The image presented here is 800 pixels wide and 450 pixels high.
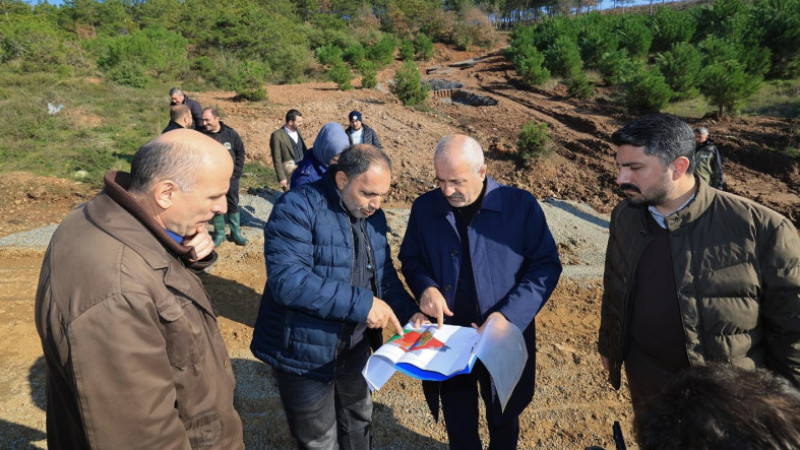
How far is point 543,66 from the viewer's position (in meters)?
21.8

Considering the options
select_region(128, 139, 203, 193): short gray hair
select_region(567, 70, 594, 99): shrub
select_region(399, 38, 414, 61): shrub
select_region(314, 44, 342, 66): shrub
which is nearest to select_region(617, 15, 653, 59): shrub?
select_region(567, 70, 594, 99): shrub

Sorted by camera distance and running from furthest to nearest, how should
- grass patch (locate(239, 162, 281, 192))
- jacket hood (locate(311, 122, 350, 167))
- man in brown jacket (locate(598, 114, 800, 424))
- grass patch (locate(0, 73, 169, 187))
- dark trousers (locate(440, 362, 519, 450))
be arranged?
grass patch (locate(0, 73, 169, 187))
grass patch (locate(239, 162, 281, 192))
jacket hood (locate(311, 122, 350, 167))
dark trousers (locate(440, 362, 519, 450))
man in brown jacket (locate(598, 114, 800, 424))

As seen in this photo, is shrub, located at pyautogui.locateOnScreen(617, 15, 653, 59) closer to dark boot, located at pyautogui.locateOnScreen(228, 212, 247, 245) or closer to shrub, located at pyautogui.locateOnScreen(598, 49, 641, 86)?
shrub, located at pyautogui.locateOnScreen(598, 49, 641, 86)

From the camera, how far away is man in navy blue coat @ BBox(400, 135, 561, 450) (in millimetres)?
2303

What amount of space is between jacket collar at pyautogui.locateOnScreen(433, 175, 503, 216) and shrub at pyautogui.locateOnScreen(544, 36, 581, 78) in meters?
19.9

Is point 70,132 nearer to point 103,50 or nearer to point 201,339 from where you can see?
point 201,339

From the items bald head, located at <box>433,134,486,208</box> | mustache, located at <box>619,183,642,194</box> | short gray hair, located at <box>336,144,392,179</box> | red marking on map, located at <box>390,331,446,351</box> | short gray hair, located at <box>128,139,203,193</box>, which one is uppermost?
short gray hair, located at <box>128,139,203,193</box>

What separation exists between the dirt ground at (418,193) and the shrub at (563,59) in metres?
2.16

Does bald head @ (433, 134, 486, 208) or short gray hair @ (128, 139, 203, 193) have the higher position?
short gray hair @ (128, 139, 203, 193)

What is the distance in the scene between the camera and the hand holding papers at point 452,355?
191 cm

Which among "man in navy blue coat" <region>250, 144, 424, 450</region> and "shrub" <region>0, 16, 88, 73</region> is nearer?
"man in navy blue coat" <region>250, 144, 424, 450</region>

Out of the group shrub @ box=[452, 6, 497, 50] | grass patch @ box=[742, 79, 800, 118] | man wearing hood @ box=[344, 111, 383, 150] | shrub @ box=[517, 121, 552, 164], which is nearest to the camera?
man wearing hood @ box=[344, 111, 383, 150]

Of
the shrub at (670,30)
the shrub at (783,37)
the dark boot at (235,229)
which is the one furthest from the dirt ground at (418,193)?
the shrub at (670,30)

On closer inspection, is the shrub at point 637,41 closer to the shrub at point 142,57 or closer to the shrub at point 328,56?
the shrub at point 328,56
